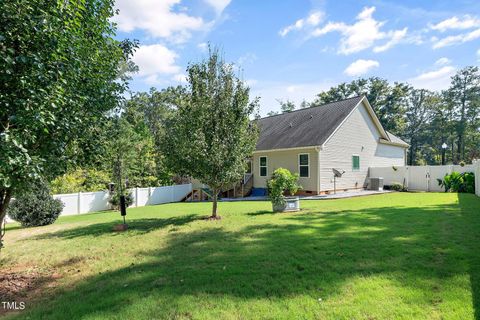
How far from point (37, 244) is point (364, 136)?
64.2 feet

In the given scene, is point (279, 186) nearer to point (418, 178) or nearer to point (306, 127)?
point (306, 127)

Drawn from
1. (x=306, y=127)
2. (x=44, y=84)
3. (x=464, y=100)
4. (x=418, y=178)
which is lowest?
(x=418, y=178)

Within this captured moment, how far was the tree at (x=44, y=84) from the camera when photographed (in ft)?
10.4

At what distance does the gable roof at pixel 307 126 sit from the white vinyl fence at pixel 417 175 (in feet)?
12.0

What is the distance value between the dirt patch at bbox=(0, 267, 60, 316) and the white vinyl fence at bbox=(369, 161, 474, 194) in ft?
66.1

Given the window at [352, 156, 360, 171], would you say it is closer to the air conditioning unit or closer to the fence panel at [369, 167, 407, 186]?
the air conditioning unit

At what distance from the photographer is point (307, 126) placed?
64.7 feet

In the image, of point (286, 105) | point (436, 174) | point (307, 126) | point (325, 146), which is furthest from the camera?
point (286, 105)

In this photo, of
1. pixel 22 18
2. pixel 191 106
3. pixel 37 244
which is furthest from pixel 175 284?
pixel 191 106

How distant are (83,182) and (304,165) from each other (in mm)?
13964

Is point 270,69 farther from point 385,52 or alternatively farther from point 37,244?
point 37,244

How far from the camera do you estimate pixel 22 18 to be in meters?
3.24

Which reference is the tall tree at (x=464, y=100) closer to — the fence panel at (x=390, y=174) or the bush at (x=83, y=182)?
the fence panel at (x=390, y=174)

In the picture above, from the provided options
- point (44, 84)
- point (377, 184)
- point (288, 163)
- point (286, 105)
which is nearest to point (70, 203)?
point (288, 163)
